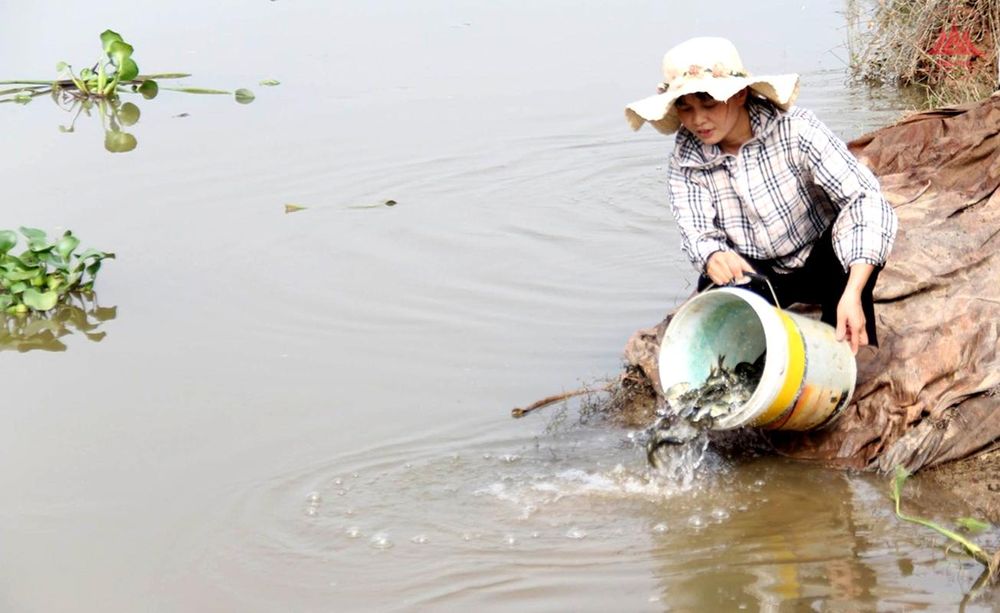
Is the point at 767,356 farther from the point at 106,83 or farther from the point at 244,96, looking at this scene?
the point at 106,83

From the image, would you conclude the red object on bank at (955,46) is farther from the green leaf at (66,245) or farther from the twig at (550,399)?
the green leaf at (66,245)

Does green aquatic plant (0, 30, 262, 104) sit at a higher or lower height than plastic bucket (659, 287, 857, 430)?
higher

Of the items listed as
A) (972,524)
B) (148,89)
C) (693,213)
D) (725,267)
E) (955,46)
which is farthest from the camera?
(148,89)

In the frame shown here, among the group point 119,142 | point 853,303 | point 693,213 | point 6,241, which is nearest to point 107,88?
point 119,142

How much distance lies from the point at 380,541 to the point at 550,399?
3.28ft

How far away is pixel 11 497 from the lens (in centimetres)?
389

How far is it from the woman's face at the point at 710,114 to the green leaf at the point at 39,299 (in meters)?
2.80

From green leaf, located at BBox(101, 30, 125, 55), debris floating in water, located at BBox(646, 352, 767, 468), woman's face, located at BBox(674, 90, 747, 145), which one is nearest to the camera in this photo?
woman's face, located at BBox(674, 90, 747, 145)

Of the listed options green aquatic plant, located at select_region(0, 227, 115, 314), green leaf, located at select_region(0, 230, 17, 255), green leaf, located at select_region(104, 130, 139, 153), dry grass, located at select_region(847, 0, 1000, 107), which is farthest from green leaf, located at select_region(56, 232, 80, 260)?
dry grass, located at select_region(847, 0, 1000, 107)

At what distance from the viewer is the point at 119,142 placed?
25.2 feet

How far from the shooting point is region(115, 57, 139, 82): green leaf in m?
8.42

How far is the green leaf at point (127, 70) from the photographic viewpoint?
27.6 feet

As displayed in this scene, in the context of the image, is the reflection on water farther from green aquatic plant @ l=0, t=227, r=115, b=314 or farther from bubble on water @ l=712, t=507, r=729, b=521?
bubble on water @ l=712, t=507, r=729, b=521

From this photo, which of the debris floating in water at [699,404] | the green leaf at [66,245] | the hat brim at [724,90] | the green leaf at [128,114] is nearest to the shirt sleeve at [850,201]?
the hat brim at [724,90]
